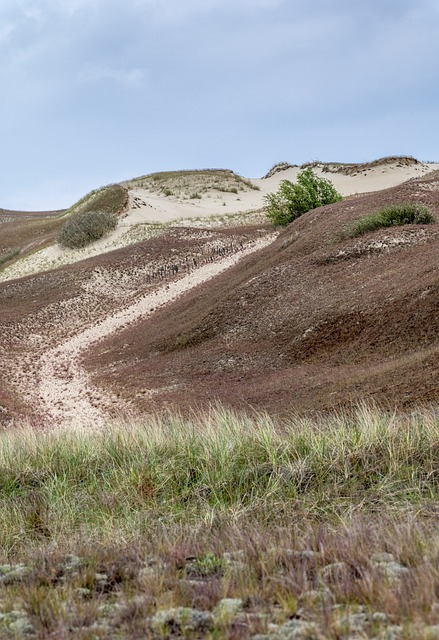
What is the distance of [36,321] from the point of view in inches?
1125

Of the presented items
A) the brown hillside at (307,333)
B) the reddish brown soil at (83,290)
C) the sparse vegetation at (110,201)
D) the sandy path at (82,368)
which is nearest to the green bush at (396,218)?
the brown hillside at (307,333)

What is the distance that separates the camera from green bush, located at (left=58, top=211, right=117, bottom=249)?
4475 cm

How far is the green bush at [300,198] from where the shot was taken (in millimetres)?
40094

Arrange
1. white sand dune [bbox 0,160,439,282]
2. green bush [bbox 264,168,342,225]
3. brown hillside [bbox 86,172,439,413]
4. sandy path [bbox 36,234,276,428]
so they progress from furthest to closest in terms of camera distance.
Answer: white sand dune [bbox 0,160,439,282]
green bush [bbox 264,168,342,225]
sandy path [bbox 36,234,276,428]
brown hillside [bbox 86,172,439,413]

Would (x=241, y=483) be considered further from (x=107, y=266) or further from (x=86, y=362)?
(x=107, y=266)

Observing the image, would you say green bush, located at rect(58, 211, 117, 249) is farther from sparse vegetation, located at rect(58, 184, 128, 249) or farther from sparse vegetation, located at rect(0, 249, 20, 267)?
sparse vegetation, located at rect(0, 249, 20, 267)

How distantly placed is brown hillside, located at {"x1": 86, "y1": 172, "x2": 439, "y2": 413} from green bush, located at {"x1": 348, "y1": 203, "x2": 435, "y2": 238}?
1000 millimetres

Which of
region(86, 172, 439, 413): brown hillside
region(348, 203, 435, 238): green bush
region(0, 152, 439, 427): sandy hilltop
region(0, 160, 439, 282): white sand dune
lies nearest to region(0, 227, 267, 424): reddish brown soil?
region(0, 152, 439, 427): sandy hilltop

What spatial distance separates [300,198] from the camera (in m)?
40.1

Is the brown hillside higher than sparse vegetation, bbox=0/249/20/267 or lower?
lower

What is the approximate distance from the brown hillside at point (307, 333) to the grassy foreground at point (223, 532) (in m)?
3.70

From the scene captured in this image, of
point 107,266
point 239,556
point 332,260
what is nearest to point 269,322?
point 332,260

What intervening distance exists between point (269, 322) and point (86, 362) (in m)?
7.60

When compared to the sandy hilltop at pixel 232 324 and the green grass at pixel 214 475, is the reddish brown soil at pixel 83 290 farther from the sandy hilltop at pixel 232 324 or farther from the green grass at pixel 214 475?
the green grass at pixel 214 475
